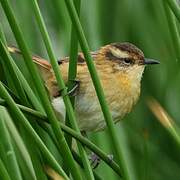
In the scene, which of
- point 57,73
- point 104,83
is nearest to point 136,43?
point 104,83

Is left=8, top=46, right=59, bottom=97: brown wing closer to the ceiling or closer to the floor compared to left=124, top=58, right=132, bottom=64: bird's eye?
closer to the ceiling

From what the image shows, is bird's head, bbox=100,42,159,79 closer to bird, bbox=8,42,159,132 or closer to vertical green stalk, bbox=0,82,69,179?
bird, bbox=8,42,159,132

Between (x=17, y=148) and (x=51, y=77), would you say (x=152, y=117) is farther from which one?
(x=17, y=148)

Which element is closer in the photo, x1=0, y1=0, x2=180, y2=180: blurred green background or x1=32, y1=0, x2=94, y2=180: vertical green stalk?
x1=32, y1=0, x2=94, y2=180: vertical green stalk

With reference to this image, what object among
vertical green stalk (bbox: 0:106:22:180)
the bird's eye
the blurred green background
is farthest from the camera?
the bird's eye

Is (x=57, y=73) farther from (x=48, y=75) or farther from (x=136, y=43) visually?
(x=136, y=43)

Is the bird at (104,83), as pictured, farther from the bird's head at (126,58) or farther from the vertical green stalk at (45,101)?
the vertical green stalk at (45,101)

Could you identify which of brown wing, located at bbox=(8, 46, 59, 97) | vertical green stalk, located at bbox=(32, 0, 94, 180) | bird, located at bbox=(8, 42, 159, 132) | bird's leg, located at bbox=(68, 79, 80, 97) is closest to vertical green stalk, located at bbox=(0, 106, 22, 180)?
vertical green stalk, located at bbox=(32, 0, 94, 180)
